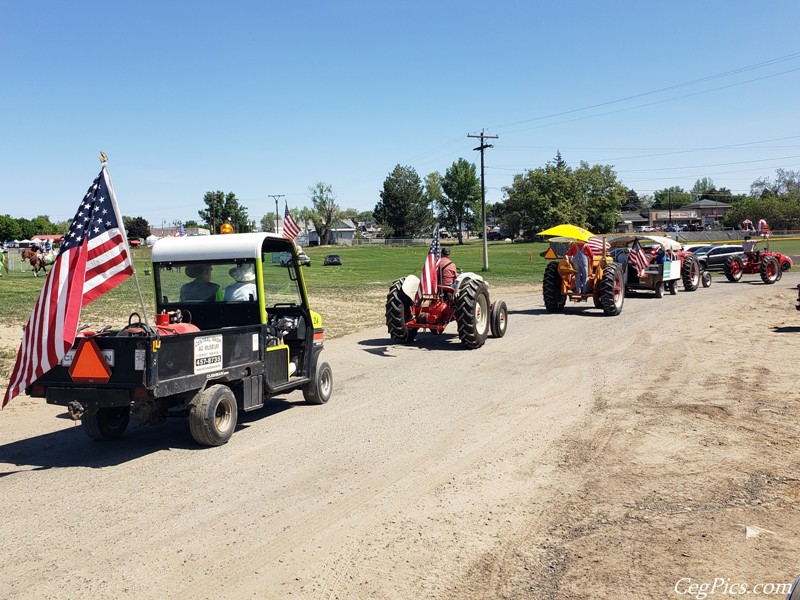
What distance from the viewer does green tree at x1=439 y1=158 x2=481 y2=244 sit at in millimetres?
120375

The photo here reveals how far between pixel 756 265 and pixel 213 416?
30.7 metres

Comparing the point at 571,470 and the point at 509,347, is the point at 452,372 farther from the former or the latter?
the point at 571,470

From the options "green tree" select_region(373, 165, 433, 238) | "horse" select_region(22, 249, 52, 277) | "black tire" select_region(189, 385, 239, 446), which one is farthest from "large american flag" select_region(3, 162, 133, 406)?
"green tree" select_region(373, 165, 433, 238)

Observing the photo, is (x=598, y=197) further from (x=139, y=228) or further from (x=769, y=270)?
(x=769, y=270)

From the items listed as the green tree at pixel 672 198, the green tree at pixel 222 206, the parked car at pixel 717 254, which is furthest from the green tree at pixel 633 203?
the parked car at pixel 717 254

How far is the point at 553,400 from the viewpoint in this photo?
970 cm

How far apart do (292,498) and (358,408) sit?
335 cm

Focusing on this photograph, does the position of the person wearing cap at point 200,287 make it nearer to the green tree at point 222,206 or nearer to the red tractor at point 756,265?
the red tractor at point 756,265

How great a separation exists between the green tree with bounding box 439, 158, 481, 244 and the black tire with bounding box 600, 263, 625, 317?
98979mm

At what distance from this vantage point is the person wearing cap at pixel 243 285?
8.41m

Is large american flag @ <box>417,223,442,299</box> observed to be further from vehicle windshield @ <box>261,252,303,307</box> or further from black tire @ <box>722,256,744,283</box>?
black tire @ <box>722,256,744,283</box>

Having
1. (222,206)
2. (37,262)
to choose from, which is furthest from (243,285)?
(222,206)

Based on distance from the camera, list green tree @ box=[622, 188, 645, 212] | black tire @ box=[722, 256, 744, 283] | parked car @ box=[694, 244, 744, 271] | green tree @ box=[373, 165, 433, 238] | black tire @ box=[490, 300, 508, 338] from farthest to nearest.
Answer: green tree @ box=[622, 188, 645, 212], green tree @ box=[373, 165, 433, 238], parked car @ box=[694, 244, 744, 271], black tire @ box=[722, 256, 744, 283], black tire @ box=[490, 300, 508, 338]

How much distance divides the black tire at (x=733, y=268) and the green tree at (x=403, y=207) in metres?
81.2
